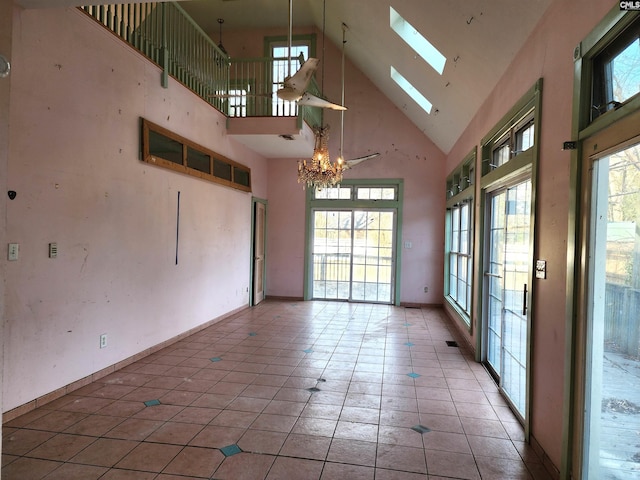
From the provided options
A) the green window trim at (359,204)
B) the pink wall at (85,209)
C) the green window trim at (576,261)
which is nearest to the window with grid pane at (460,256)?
the green window trim at (359,204)

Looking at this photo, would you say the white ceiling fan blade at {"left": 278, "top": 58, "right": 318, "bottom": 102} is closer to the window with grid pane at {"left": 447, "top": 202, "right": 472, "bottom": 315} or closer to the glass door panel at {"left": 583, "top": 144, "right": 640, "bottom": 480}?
the glass door panel at {"left": 583, "top": 144, "right": 640, "bottom": 480}

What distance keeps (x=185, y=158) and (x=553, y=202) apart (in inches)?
169

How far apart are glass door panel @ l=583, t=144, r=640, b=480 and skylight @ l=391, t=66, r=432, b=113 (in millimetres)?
4656

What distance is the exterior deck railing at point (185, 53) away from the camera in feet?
12.9

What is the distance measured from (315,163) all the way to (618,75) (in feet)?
13.4

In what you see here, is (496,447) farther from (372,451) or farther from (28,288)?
Answer: (28,288)

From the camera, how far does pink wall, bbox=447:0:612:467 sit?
218 cm

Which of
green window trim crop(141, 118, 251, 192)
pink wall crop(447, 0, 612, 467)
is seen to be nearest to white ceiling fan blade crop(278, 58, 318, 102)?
pink wall crop(447, 0, 612, 467)

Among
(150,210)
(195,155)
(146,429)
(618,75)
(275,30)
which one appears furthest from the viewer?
(275,30)

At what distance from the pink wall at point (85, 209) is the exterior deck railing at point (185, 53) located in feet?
0.69

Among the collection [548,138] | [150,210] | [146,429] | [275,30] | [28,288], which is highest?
[275,30]

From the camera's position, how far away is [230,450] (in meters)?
2.53

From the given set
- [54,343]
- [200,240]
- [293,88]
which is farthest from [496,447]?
[200,240]

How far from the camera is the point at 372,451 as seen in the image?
8.34 feet
